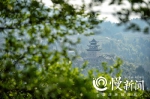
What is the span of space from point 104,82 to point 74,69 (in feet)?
2.46

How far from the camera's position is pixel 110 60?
161875mm

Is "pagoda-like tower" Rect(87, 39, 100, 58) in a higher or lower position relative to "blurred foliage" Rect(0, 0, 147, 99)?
A: lower

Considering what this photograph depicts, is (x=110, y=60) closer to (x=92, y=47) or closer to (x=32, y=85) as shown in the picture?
(x=92, y=47)

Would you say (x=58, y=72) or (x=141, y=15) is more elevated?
(x=141, y=15)

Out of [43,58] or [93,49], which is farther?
[93,49]

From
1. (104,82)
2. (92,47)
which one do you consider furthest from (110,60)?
(104,82)

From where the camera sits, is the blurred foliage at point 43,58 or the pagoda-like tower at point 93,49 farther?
the pagoda-like tower at point 93,49

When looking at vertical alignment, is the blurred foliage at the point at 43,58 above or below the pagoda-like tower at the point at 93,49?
above

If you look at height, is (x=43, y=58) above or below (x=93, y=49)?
above

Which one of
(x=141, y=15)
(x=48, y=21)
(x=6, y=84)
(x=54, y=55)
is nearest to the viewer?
(x=141, y=15)

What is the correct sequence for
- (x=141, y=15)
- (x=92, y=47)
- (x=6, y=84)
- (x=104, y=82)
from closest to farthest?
(x=141, y=15)
(x=6, y=84)
(x=104, y=82)
(x=92, y=47)

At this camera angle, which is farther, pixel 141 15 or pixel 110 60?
pixel 110 60

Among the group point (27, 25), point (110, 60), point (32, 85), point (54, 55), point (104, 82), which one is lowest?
point (110, 60)

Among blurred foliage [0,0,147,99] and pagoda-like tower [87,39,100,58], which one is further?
pagoda-like tower [87,39,100,58]
